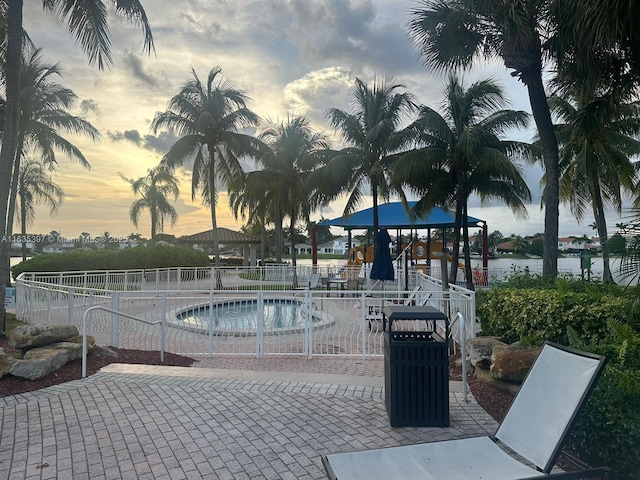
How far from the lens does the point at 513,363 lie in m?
4.42

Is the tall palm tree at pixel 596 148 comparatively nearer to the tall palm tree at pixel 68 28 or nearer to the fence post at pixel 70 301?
the tall palm tree at pixel 68 28

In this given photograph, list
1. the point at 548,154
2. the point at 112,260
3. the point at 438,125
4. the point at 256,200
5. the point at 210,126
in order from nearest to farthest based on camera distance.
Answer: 1. the point at 548,154
2. the point at 438,125
3. the point at 210,126
4. the point at 112,260
5. the point at 256,200

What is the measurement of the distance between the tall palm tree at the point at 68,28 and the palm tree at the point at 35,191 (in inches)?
874

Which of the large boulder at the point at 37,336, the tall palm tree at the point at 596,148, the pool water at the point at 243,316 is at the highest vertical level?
the tall palm tree at the point at 596,148

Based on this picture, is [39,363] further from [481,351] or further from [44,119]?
[44,119]

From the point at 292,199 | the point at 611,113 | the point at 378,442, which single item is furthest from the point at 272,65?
the point at 292,199

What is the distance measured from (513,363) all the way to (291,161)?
72.0 feet

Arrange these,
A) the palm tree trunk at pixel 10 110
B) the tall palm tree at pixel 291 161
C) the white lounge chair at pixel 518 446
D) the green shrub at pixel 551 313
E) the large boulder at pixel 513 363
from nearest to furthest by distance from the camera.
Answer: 1. the white lounge chair at pixel 518 446
2. the large boulder at pixel 513 363
3. the green shrub at pixel 551 313
4. the palm tree trunk at pixel 10 110
5. the tall palm tree at pixel 291 161

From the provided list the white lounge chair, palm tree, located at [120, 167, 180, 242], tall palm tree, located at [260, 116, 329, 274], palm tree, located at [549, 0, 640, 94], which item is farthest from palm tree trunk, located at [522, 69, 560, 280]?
palm tree, located at [120, 167, 180, 242]

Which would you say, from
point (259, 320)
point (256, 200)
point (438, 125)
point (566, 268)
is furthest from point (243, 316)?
point (256, 200)

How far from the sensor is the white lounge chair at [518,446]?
2438 mm

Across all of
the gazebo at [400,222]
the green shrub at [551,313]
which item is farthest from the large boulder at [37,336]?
the gazebo at [400,222]

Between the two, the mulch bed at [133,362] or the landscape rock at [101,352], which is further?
the landscape rock at [101,352]

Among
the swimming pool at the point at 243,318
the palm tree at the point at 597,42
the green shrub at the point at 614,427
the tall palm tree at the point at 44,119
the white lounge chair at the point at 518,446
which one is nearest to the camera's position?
the white lounge chair at the point at 518,446
